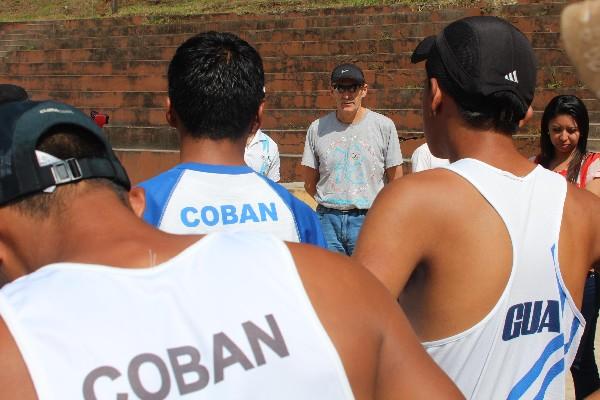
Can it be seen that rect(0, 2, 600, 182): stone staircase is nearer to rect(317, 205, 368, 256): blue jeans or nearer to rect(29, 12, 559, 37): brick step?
rect(29, 12, 559, 37): brick step

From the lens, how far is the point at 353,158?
5367 mm

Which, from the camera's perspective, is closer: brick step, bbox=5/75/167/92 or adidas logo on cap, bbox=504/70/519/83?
adidas logo on cap, bbox=504/70/519/83

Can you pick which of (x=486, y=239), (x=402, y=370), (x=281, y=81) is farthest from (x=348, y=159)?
(x=281, y=81)

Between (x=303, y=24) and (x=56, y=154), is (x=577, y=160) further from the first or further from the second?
(x=303, y=24)

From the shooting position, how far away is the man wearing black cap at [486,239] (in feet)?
5.94

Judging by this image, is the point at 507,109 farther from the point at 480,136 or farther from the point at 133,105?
the point at 133,105

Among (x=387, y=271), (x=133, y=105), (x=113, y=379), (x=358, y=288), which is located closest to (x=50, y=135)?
(x=113, y=379)

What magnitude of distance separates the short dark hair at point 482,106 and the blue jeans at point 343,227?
3334mm

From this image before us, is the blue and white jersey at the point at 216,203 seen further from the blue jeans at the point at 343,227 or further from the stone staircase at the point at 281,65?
the stone staircase at the point at 281,65

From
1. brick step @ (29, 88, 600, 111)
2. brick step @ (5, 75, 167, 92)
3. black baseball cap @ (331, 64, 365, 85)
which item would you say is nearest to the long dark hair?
black baseball cap @ (331, 64, 365, 85)

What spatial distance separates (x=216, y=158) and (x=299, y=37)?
1206 centimetres

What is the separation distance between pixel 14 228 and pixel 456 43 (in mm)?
1104

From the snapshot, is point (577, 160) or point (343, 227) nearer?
point (577, 160)

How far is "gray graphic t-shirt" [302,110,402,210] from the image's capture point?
536 centimetres
